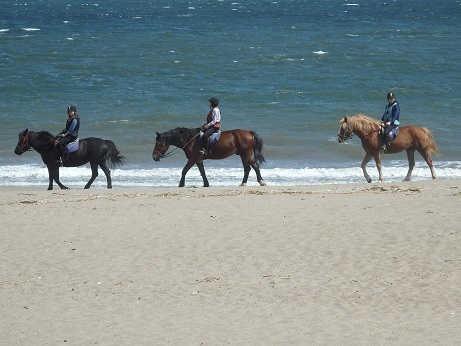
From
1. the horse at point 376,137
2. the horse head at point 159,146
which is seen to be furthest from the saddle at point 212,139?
the horse at point 376,137

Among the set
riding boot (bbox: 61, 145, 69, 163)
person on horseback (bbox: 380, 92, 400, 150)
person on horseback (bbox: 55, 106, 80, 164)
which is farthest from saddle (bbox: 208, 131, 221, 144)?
person on horseback (bbox: 380, 92, 400, 150)

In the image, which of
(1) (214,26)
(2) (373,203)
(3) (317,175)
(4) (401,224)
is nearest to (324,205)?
(2) (373,203)

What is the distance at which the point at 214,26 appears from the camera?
56.8 metres

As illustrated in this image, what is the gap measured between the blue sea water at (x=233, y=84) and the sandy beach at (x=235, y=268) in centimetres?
628

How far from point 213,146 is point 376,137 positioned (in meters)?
3.60

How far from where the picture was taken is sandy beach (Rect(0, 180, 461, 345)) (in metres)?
10.2

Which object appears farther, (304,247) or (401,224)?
(401,224)

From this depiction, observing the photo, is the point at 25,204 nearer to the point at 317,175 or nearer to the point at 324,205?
the point at 324,205

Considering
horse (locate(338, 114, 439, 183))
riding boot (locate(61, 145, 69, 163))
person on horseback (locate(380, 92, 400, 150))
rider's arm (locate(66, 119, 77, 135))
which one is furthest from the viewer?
horse (locate(338, 114, 439, 183))

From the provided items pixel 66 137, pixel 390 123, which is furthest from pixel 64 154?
pixel 390 123

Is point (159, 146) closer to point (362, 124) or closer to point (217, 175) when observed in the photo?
point (217, 175)

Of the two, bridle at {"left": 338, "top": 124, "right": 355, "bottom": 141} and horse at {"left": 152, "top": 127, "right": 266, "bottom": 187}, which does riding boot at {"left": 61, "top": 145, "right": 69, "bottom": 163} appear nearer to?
horse at {"left": 152, "top": 127, "right": 266, "bottom": 187}

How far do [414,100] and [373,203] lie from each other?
1942cm

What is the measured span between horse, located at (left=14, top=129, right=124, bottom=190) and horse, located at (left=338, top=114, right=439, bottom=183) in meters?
5.11
